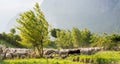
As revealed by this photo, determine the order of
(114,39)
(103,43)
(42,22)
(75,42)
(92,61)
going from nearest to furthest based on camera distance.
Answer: (92,61) < (42,22) < (103,43) < (114,39) < (75,42)

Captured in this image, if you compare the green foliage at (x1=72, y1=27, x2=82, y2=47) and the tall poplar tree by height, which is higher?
the green foliage at (x1=72, y1=27, x2=82, y2=47)

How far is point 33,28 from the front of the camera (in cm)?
5509

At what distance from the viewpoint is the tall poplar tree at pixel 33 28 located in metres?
55.0

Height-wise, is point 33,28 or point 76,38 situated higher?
point 76,38

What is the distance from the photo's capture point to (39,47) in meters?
56.8

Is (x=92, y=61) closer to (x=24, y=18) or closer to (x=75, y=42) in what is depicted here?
(x=24, y=18)

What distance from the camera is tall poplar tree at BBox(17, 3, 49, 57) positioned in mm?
54969

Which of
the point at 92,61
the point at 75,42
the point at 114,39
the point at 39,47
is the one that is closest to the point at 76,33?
the point at 75,42

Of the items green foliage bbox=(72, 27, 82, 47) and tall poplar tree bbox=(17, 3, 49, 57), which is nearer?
tall poplar tree bbox=(17, 3, 49, 57)

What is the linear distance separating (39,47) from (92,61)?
16.8 meters

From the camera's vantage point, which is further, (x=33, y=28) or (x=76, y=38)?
(x=76, y=38)

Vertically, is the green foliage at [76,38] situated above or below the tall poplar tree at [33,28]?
above

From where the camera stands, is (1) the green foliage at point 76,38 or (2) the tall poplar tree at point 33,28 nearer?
(2) the tall poplar tree at point 33,28

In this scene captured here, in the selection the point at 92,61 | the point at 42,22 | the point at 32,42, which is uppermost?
the point at 42,22
